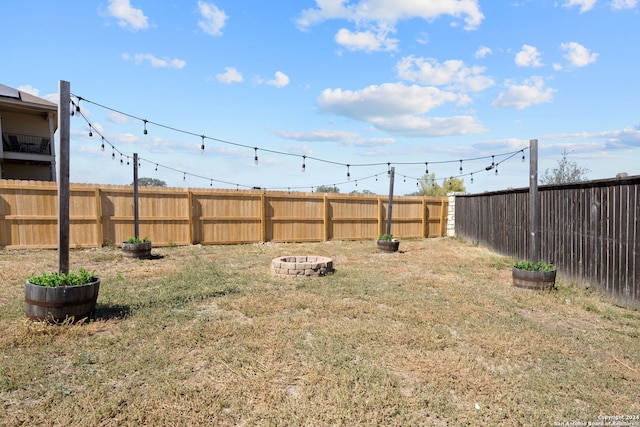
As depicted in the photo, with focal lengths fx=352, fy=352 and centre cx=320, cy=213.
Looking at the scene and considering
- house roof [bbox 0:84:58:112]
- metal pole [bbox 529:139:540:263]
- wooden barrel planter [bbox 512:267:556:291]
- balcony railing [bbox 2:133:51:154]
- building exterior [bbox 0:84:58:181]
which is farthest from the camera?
balcony railing [bbox 2:133:51:154]

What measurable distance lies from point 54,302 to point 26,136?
21.7 m

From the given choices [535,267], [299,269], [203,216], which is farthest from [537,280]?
[203,216]

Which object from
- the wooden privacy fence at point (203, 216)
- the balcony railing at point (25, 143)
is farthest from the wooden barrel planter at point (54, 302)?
the balcony railing at point (25, 143)

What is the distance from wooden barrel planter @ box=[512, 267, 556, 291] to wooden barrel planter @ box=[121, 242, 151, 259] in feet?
31.4

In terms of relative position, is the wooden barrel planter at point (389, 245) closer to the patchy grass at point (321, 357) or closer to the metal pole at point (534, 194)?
the patchy grass at point (321, 357)

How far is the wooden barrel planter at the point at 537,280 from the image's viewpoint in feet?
22.6

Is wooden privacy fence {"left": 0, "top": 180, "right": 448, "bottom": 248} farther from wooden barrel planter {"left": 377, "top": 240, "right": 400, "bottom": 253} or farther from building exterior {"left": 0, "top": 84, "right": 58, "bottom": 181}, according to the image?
building exterior {"left": 0, "top": 84, "right": 58, "bottom": 181}

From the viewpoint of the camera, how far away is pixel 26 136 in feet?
66.9

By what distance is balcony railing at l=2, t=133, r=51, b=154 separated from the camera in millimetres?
19108

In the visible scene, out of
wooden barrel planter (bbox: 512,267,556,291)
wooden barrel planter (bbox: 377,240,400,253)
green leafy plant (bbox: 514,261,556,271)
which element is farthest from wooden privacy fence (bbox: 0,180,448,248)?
wooden barrel planter (bbox: 512,267,556,291)

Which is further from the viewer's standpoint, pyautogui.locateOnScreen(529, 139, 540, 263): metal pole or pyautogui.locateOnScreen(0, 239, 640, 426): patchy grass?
pyautogui.locateOnScreen(529, 139, 540, 263): metal pole

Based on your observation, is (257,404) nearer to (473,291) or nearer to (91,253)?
(473,291)

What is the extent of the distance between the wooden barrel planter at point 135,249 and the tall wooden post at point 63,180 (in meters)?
5.13

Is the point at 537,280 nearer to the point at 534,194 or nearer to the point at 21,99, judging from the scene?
the point at 534,194
